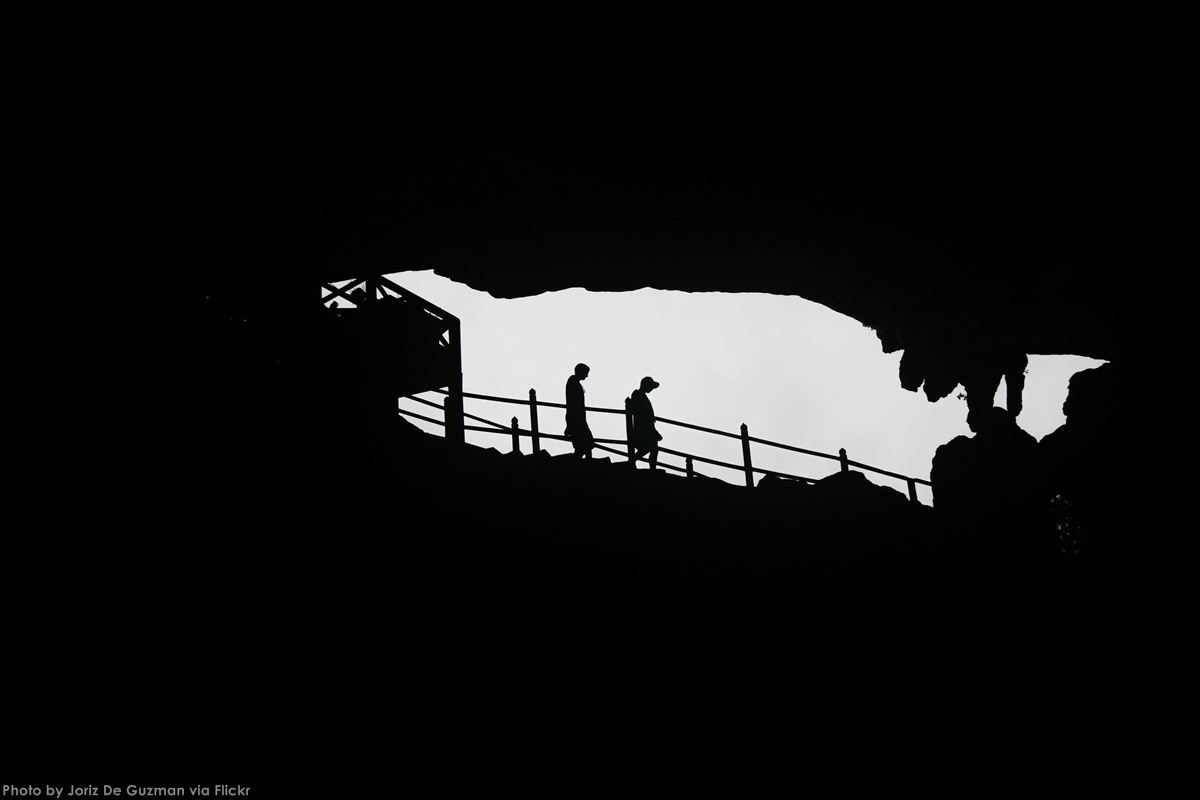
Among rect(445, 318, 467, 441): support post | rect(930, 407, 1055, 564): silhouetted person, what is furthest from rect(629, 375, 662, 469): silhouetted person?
rect(930, 407, 1055, 564): silhouetted person

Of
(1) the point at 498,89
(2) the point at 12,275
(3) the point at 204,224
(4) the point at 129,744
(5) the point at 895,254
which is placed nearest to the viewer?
(4) the point at 129,744

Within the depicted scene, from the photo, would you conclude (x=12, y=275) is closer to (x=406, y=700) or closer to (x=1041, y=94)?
(x=406, y=700)

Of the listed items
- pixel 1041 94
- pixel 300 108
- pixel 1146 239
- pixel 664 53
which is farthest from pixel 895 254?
pixel 300 108

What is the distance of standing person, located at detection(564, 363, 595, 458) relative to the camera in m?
11.9

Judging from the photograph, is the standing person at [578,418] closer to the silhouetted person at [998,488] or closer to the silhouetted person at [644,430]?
the silhouetted person at [644,430]

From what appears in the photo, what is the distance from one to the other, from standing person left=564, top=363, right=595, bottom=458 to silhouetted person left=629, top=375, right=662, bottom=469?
0.75 metres

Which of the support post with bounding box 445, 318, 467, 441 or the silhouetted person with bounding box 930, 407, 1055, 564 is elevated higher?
the support post with bounding box 445, 318, 467, 441

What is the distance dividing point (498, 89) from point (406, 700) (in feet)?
19.5

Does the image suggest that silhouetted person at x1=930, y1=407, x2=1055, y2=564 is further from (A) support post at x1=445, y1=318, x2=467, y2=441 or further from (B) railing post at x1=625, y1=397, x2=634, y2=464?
(A) support post at x1=445, y1=318, x2=467, y2=441

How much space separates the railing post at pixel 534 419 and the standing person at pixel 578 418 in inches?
17.1

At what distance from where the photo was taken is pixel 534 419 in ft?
39.1

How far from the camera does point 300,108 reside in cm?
839

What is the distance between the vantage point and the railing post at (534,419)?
1167cm

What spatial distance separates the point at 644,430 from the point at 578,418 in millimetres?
1051
